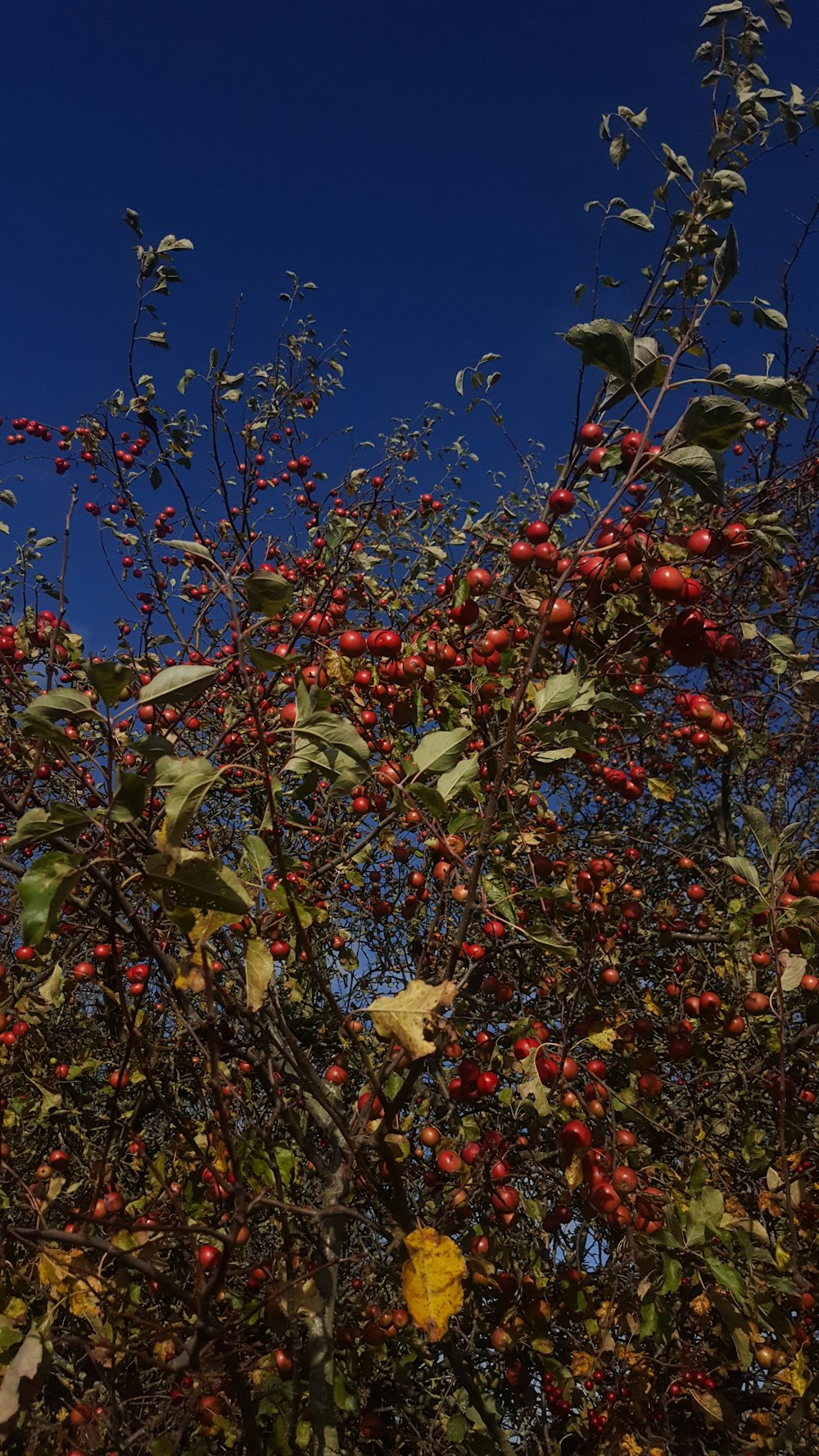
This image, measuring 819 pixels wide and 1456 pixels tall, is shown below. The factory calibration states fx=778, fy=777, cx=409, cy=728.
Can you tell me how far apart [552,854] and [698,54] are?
2.97 meters

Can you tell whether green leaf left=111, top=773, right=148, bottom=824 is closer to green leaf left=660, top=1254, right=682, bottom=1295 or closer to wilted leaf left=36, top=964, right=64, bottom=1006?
wilted leaf left=36, top=964, right=64, bottom=1006

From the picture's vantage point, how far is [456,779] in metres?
1.76

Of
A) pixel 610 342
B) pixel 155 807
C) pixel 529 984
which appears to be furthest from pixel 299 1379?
pixel 610 342

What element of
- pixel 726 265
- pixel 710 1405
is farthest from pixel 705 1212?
pixel 726 265

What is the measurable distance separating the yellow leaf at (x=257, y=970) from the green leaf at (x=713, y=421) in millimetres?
1313

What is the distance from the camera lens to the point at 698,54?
2336 millimetres

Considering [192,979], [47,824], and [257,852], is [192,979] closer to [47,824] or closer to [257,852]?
[257,852]

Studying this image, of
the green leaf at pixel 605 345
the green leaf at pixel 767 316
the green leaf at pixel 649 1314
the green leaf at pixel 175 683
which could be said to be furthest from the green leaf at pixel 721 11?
the green leaf at pixel 649 1314

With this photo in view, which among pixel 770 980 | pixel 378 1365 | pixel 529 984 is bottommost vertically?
pixel 378 1365

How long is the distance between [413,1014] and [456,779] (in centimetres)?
52

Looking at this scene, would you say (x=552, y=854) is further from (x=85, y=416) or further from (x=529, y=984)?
(x=85, y=416)

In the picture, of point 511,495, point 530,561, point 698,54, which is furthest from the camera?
point 511,495

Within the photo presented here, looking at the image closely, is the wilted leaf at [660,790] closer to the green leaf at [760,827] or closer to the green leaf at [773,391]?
the green leaf at [760,827]

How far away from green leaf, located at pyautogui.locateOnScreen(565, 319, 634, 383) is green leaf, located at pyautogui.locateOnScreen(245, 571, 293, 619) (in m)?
0.77
